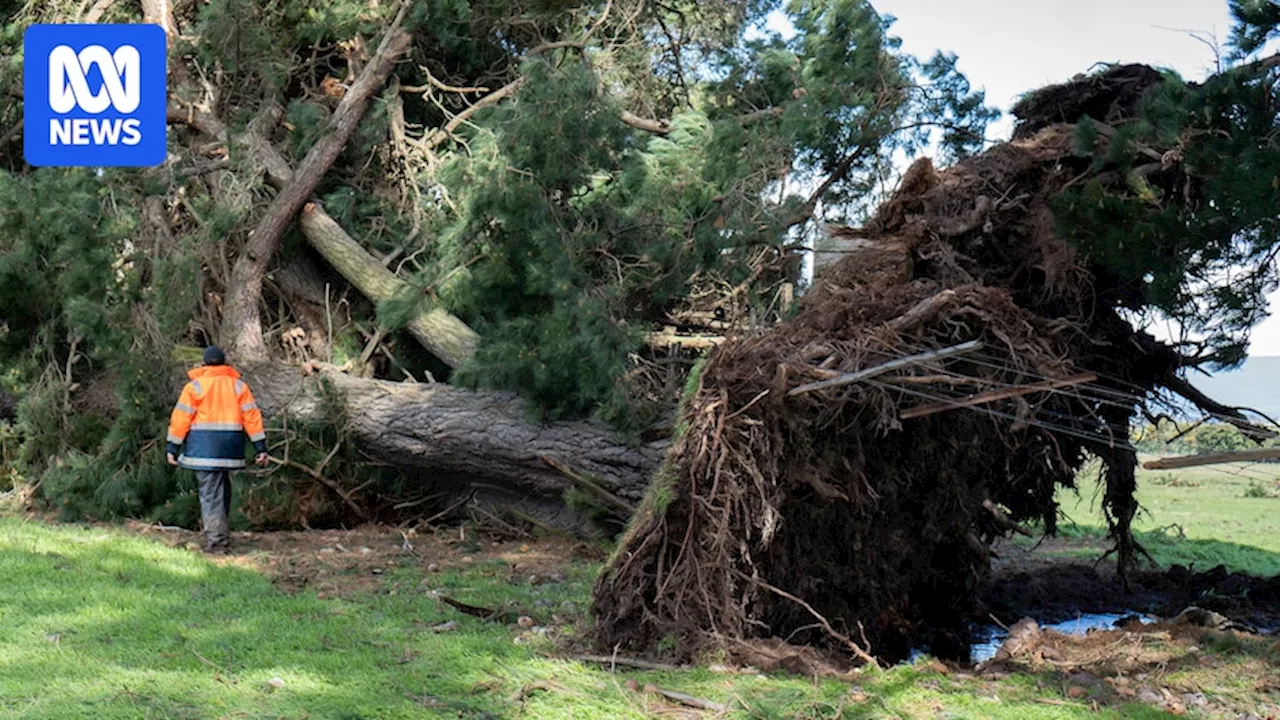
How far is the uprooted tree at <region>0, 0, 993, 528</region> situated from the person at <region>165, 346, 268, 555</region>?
1.11 m

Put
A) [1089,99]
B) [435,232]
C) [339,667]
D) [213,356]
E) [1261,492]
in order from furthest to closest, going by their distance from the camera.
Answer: [1261,492]
[435,232]
[213,356]
[1089,99]
[339,667]

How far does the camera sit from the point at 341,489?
11.1 metres

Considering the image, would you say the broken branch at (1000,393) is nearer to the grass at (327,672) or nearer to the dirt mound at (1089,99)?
the grass at (327,672)

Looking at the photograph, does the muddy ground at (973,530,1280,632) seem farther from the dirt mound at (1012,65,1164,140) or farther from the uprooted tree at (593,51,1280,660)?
the dirt mound at (1012,65,1164,140)

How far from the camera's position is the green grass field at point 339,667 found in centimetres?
536

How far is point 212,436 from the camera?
9.60m

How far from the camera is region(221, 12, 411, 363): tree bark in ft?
39.3

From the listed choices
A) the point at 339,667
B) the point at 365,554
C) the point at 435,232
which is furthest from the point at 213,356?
the point at 339,667

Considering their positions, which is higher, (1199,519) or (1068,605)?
(1068,605)

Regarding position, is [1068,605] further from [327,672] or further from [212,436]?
[212,436]

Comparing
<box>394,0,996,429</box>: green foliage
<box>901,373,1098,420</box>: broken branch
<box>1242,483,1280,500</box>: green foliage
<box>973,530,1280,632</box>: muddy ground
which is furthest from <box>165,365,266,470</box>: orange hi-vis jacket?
<box>1242,483,1280,500</box>: green foliage

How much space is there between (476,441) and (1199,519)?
10387 mm

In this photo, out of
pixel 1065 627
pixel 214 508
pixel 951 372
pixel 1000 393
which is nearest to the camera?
pixel 1000 393

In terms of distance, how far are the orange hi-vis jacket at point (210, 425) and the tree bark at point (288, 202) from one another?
2.23 meters
